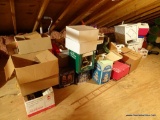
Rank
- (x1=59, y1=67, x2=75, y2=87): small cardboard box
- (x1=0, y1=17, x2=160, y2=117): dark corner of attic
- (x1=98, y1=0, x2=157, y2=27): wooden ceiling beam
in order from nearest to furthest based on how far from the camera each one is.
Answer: (x1=0, y1=17, x2=160, y2=117): dark corner of attic, (x1=59, y1=67, x2=75, y2=87): small cardboard box, (x1=98, y1=0, x2=157, y2=27): wooden ceiling beam

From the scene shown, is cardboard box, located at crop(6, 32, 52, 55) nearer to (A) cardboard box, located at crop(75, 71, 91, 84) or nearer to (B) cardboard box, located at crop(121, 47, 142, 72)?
(A) cardboard box, located at crop(75, 71, 91, 84)

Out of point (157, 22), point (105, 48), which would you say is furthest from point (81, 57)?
point (157, 22)

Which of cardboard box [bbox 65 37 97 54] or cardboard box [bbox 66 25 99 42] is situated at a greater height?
cardboard box [bbox 66 25 99 42]

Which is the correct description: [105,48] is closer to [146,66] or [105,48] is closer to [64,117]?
[146,66]

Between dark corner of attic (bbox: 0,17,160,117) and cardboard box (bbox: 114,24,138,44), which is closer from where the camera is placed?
dark corner of attic (bbox: 0,17,160,117)

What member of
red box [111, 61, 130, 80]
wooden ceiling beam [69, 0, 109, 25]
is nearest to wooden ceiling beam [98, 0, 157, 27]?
wooden ceiling beam [69, 0, 109, 25]

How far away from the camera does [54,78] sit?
1.71 m

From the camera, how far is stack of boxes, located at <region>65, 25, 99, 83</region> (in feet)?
5.94

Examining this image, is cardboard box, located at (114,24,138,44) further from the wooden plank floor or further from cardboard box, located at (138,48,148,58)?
the wooden plank floor

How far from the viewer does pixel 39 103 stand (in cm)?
167

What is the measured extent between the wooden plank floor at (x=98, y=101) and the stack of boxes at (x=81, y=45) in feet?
1.26

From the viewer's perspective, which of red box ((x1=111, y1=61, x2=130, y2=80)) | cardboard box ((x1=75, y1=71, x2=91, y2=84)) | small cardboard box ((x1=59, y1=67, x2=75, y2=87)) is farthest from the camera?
red box ((x1=111, y1=61, x2=130, y2=80))

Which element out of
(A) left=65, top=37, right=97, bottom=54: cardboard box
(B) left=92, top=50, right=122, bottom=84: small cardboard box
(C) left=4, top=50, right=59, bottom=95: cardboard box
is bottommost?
(B) left=92, top=50, right=122, bottom=84: small cardboard box

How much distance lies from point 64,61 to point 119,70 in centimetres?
98
